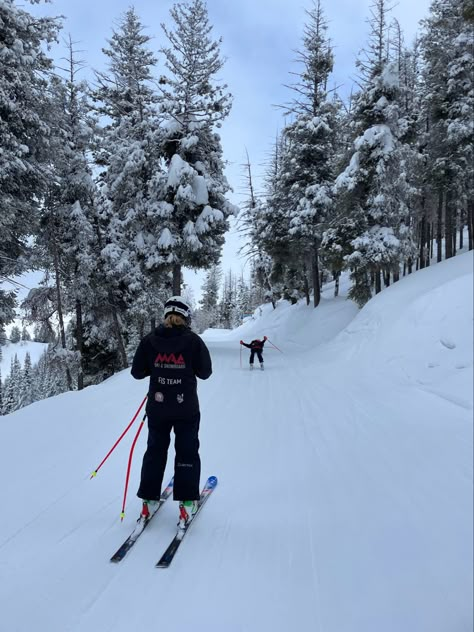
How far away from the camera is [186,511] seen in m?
3.73

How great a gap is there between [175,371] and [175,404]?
33cm

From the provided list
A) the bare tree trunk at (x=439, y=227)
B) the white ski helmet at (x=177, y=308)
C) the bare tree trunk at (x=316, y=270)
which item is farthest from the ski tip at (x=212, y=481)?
the bare tree trunk at (x=316, y=270)

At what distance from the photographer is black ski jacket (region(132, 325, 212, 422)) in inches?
152

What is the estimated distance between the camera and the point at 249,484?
15.1ft

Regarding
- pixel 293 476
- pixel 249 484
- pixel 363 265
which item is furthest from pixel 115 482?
pixel 363 265

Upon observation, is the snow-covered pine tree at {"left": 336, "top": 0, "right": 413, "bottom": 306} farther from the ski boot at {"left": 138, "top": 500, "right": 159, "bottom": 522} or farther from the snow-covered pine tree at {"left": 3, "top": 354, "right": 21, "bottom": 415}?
the snow-covered pine tree at {"left": 3, "top": 354, "right": 21, "bottom": 415}

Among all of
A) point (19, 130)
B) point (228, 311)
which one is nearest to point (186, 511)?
point (19, 130)

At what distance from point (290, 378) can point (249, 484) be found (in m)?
7.21

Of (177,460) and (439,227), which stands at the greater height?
(439,227)

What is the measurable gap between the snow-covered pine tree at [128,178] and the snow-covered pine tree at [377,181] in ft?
29.5

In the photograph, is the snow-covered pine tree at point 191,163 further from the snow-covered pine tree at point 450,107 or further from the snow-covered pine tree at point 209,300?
the snow-covered pine tree at point 209,300

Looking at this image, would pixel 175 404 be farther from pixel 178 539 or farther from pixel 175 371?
pixel 178 539

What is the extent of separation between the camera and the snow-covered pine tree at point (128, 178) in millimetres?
18453

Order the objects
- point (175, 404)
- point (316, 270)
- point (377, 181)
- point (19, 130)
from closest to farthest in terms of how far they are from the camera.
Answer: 1. point (175, 404)
2. point (19, 130)
3. point (377, 181)
4. point (316, 270)
